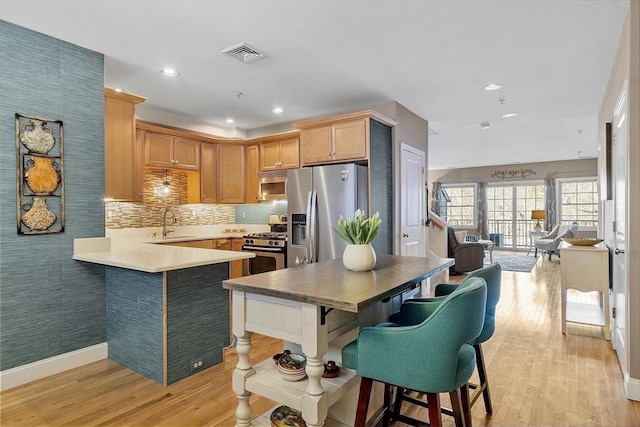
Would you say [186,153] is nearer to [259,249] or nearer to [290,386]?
[259,249]

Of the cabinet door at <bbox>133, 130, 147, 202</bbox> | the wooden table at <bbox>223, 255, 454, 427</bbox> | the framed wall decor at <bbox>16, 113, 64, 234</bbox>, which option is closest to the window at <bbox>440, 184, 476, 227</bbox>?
the cabinet door at <bbox>133, 130, 147, 202</bbox>

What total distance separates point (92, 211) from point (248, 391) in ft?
7.10

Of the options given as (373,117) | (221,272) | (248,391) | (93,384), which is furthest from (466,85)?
(93,384)

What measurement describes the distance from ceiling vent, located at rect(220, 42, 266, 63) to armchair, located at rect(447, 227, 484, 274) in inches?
205

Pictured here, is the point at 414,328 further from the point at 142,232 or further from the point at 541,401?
the point at 142,232

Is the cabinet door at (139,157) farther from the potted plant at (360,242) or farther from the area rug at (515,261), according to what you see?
the area rug at (515,261)

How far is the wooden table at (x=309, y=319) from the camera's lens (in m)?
1.53

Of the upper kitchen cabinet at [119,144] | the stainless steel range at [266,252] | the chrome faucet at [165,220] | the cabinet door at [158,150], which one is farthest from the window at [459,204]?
the upper kitchen cabinet at [119,144]

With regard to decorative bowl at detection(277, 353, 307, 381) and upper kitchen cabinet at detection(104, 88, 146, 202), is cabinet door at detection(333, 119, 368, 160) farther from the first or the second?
decorative bowl at detection(277, 353, 307, 381)

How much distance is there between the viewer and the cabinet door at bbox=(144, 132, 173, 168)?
4.66 metres

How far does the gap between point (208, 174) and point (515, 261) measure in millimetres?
7409

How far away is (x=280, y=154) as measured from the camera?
529 centimetres

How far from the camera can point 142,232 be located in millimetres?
4871

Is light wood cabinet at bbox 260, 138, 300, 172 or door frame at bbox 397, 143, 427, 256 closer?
door frame at bbox 397, 143, 427, 256
